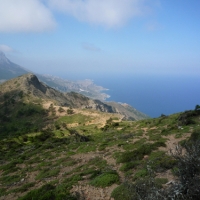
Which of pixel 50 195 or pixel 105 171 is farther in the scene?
pixel 105 171

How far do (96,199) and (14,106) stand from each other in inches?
3258

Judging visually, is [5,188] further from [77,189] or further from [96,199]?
[96,199]

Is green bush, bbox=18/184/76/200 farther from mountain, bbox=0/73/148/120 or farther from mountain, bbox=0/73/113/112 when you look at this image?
mountain, bbox=0/73/148/120

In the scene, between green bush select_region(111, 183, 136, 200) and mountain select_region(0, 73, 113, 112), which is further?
mountain select_region(0, 73, 113, 112)

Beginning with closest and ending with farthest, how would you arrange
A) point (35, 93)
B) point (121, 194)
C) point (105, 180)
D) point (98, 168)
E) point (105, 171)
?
point (121, 194)
point (105, 180)
point (105, 171)
point (98, 168)
point (35, 93)

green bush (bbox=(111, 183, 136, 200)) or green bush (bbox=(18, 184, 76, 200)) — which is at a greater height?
green bush (bbox=(111, 183, 136, 200))

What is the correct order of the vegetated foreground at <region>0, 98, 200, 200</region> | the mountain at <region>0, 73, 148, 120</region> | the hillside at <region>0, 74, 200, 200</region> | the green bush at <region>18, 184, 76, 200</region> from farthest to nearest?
the mountain at <region>0, 73, 148, 120</region>, the green bush at <region>18, 184, 76, 200</region>, the hillside at <region>0, 74, 200, 200</region>, the vegetated foreground at <region>0, 98, 200, 200</region>

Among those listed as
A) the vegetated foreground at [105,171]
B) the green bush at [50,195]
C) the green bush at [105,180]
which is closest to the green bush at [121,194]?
the vegetated foreground at [105,171]

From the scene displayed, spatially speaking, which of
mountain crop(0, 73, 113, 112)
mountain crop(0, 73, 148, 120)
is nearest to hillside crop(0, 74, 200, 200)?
mountain crop(0, 73, 113, 112)

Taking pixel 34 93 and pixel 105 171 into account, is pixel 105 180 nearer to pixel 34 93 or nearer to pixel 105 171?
pixel 105 171

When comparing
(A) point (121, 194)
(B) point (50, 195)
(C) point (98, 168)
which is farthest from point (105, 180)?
(C) point (98, 168)

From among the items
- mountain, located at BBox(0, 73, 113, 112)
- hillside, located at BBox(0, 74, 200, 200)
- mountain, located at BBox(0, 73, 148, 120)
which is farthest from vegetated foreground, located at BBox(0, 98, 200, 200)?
mountain, located at BBox(0, 73, 148, 120)

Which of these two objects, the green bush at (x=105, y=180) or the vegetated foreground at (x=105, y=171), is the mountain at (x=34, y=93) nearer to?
the vegetated foreground at (x=105, y=171)

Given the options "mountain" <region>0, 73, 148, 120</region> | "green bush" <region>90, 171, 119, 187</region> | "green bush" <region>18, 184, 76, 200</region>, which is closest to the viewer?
"green bush" <region>18, 184, 76, 200</region>
